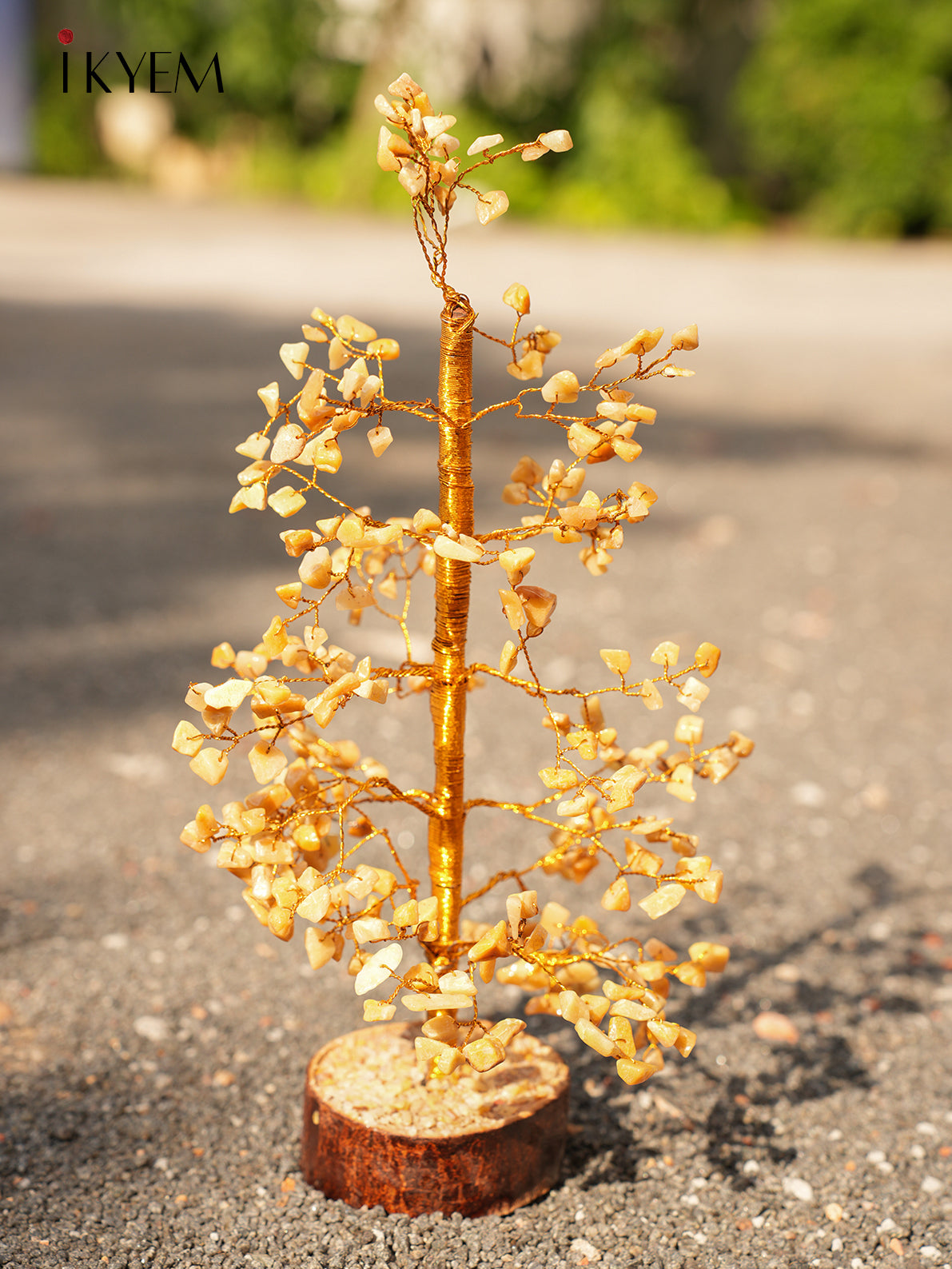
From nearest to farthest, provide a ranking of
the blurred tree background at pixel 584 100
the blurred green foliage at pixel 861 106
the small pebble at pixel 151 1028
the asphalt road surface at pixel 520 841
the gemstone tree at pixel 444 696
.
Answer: the gemstone tree at pixel 444 696
the asphalt road surface at pixel 520 841
the small pebble at pixel 151 1028
the blurred green foliage at pixel 861 106
the blurred tree background at pixel 584 100

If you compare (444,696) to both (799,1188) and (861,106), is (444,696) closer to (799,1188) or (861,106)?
(799,1188)

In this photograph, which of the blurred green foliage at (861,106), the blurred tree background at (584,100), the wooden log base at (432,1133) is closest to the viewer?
the wooden log base at (432,1133)

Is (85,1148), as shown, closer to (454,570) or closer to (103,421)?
(454,570)

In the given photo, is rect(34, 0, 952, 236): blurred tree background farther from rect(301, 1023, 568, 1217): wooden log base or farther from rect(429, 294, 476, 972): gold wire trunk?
rect(301, 1023, 568, 1217): wooden log base

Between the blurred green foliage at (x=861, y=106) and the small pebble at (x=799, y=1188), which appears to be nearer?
the small pebble at (x=799, y=1188)

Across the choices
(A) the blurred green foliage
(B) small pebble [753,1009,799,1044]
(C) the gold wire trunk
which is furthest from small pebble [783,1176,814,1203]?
(A) the blurred green foliage

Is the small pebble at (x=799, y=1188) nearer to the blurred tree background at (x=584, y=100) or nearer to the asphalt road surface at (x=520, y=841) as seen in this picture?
the asphalt road surface at (x=520, y=841)

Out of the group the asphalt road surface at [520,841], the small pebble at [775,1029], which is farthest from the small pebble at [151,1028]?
the small pebble at [775,1029]

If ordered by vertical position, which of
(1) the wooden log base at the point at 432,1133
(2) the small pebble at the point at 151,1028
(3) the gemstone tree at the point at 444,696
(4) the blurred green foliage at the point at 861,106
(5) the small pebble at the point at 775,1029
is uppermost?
(4) the blurred green foliage at the point at 861,106
